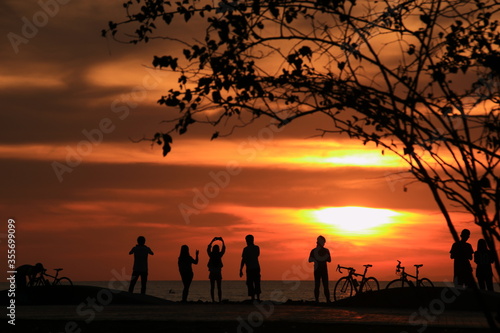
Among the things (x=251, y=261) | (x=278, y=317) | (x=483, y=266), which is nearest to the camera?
(x=278, y=317)

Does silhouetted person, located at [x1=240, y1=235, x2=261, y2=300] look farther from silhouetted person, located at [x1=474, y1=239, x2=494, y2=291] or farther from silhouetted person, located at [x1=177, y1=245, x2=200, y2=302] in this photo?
silhouetted person, located at [x1=474, y1=239, x2=494, y2=291]

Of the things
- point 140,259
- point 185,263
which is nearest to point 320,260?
point 185,263

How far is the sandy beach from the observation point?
15555mm

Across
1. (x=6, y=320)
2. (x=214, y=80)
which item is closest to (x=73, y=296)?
(x=6, y=320)

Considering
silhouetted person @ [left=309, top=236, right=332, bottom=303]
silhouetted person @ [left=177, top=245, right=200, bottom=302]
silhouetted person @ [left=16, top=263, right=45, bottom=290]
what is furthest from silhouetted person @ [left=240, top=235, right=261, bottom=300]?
silhouetted person @ [left=16, top=263, right=45, bottom=290]

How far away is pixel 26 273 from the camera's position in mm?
29797

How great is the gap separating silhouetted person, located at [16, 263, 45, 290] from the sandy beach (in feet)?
3.04

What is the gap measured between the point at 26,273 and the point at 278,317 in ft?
46.9

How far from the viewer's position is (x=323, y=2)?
35.6 ft

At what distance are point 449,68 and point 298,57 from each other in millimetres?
2048

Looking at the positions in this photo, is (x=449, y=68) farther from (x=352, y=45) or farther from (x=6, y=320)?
(x=6, y=320)

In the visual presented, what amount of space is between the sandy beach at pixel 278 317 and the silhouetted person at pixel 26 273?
0.93 metres

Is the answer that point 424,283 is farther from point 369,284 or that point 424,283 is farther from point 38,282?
point 38,282

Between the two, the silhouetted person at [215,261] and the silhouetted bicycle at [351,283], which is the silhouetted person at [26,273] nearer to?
the silhouetted person at [215,261]
